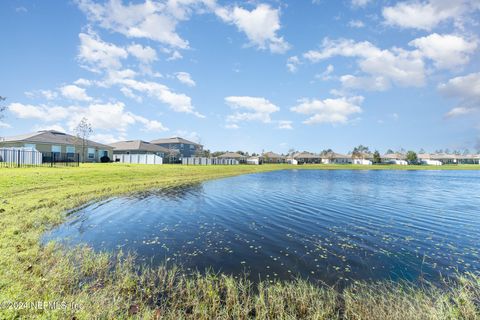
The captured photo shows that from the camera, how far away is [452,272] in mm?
7523

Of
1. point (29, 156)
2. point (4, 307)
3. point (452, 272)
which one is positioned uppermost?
point (29, 156)

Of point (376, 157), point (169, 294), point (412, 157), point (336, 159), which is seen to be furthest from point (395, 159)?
point (169, 294)

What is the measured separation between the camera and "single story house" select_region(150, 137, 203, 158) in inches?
3610

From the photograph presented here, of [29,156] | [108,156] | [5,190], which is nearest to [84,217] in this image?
[5,190]

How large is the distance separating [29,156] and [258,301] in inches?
1564

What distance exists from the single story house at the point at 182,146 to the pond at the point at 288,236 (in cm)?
7586

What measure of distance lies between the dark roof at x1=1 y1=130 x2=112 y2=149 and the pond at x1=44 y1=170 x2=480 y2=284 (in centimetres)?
4352

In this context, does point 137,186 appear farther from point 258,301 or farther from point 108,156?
point 108,156

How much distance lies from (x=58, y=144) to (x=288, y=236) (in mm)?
56445

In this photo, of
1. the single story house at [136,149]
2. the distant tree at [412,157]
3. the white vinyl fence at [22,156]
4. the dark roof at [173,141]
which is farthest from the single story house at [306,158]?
the white vinyl fence at [22,156]

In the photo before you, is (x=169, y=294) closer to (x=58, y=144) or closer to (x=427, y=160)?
(x=58, y=144)

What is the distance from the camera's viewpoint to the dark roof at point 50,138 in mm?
47903

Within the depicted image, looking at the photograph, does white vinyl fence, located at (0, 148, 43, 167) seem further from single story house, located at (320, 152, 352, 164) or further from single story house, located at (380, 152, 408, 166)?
single story house, located at (380, 152, 408, 166)

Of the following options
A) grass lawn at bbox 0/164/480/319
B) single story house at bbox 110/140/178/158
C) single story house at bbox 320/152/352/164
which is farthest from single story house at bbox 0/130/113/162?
single story house at bbox 320/152/352/164
